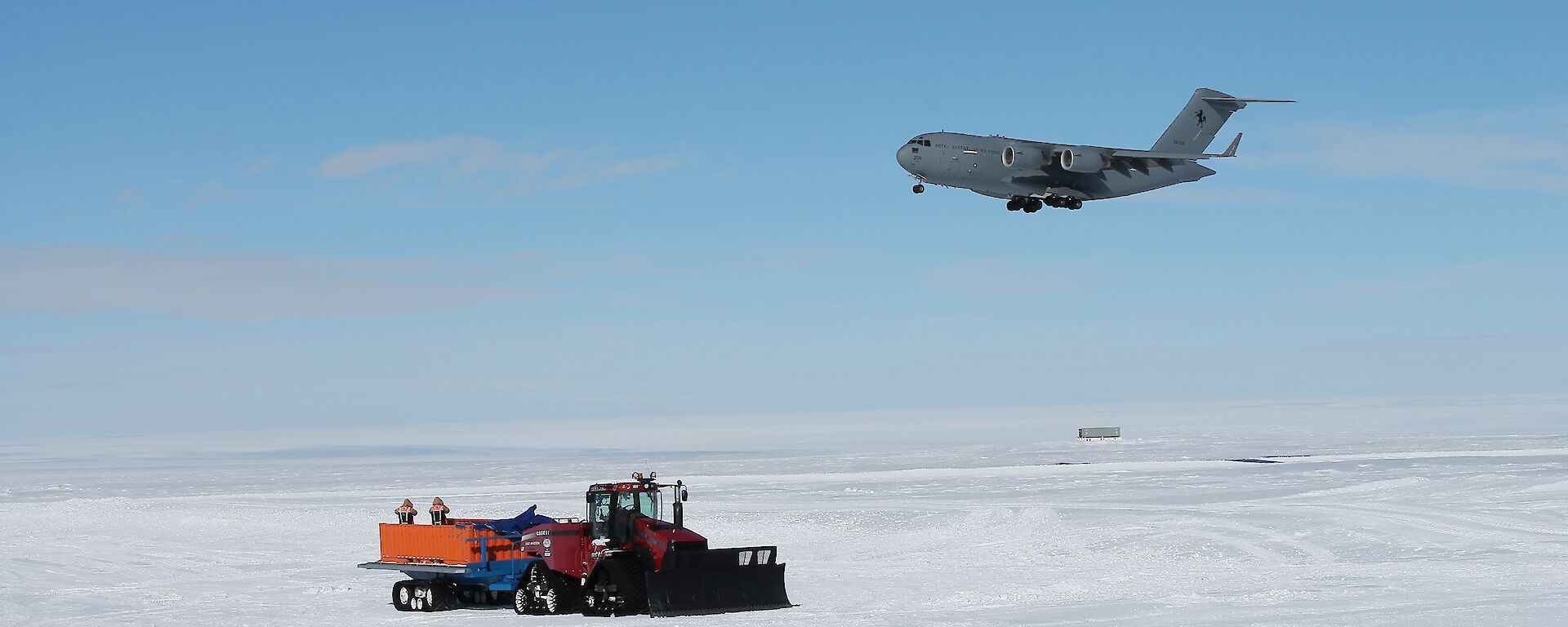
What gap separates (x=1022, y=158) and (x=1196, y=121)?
1388 cm

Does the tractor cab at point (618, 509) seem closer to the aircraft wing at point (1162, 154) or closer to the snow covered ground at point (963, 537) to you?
the snow covered ground at point (963, 537)

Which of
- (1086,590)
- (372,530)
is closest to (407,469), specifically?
(372,530)

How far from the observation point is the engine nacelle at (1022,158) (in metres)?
48.4

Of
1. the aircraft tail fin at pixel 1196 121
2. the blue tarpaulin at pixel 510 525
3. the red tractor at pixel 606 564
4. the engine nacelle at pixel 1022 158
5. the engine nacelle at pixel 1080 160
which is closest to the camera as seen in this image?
the red tractor at pixel 606 564

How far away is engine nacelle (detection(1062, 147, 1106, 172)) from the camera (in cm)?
4931

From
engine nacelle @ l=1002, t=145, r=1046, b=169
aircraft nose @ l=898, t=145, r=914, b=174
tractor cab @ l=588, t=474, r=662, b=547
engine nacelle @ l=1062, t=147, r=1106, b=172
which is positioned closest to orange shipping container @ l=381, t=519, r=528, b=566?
tractor cab @ l=588, t=474, r=662, b=547

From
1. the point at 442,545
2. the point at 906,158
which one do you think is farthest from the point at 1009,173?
the point at 442,545

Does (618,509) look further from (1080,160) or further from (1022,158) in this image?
(1080,160)

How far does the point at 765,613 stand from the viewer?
904 inches

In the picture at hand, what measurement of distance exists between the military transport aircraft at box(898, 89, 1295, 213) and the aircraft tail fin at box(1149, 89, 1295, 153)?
629 centimetres

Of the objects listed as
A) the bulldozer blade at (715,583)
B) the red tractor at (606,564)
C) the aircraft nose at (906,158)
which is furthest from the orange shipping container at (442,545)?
the aircraft nose at (906,158)

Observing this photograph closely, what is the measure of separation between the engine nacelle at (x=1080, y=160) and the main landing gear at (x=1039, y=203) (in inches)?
49.7

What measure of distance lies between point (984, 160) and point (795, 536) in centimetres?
1597

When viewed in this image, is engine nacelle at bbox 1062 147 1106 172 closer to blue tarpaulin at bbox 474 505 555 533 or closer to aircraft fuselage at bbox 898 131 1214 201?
aircraft fuselage at bbox 898 131 1214 201
